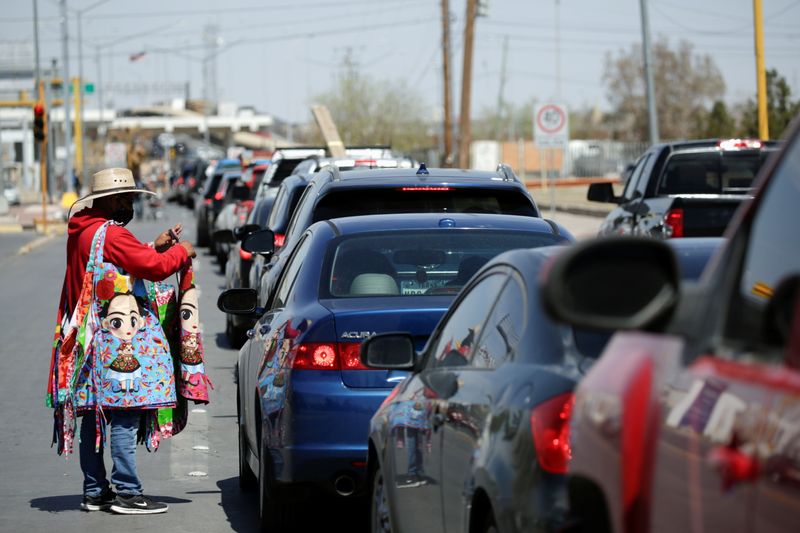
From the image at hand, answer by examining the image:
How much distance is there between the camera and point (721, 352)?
2.88 meters

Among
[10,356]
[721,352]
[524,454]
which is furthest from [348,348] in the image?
[10,356]

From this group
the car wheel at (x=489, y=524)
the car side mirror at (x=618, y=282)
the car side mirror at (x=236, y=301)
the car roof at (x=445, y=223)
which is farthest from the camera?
the car side mirror at (x=236, y=301)

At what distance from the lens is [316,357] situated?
7000mm

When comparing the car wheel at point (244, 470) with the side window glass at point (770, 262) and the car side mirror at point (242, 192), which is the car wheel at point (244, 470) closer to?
the side window glass at point (770, 262)

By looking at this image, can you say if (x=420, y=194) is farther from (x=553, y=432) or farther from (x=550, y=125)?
(x=550, y=125)

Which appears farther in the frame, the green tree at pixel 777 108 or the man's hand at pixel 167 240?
the green tree at pixel 777 108

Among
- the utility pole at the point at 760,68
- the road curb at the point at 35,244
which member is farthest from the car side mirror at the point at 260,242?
the road curb at the point at 35,244

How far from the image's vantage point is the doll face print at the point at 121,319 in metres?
8.09

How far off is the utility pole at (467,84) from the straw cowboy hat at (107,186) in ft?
96.7

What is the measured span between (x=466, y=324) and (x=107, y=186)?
3557mm

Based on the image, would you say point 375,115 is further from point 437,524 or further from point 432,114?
point 437,524

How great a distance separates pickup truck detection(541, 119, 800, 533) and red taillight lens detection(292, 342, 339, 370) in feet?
12.4

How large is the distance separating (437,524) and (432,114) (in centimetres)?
10657

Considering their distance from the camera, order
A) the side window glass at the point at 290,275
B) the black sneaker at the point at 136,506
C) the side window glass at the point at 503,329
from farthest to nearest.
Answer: the black sneaker at the point at 136,506 < the side window glass at the point at 290,275 < the side window glass at the point at 503,329
